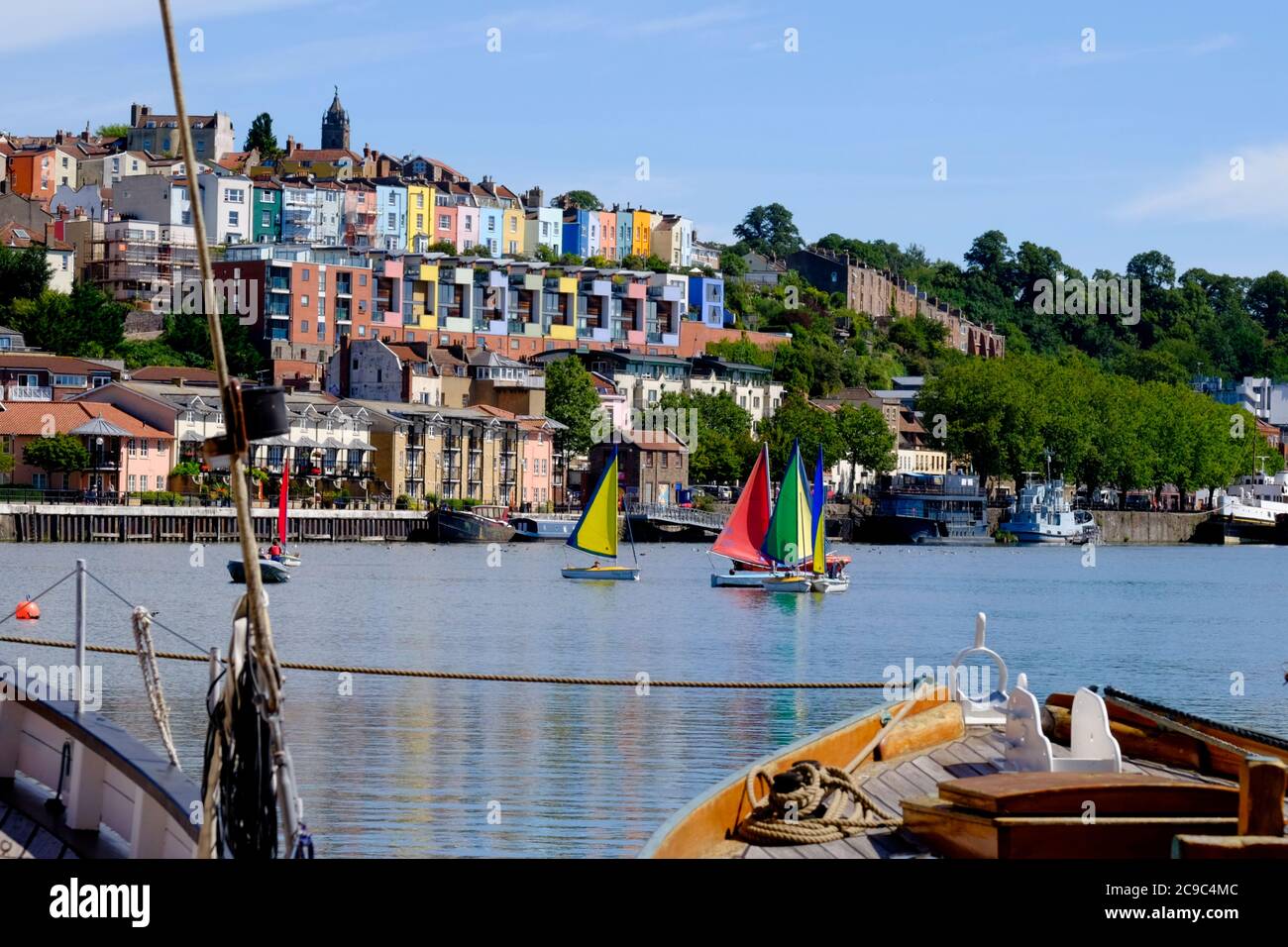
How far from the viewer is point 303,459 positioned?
135 m

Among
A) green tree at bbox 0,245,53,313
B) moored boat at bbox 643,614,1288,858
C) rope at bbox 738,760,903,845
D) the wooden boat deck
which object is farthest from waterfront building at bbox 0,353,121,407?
rope at bbox 738,760,903,845

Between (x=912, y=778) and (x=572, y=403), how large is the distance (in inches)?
5691

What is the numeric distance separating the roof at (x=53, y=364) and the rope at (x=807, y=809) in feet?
415

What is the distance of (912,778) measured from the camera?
16250mm

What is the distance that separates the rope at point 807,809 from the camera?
13133 millimetres

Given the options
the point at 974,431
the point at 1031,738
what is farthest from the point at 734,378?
the point at 1031,738

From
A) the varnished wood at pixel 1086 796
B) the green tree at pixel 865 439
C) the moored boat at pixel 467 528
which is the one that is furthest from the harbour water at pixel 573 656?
the green tree at pixel 865 439

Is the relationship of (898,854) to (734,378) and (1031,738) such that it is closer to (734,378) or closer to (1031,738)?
(1031,738)

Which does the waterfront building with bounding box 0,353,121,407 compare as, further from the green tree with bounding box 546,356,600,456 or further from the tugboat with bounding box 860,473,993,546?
the tugboat with bounding box 860,473,993,546

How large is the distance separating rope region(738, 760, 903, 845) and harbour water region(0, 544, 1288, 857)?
9.20 m

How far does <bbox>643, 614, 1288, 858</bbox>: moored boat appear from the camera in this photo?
39.3 ft

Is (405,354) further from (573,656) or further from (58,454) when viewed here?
(573,656)

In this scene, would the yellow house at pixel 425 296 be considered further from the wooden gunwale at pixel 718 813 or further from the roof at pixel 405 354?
the wooden gunwale at pixel 718 813

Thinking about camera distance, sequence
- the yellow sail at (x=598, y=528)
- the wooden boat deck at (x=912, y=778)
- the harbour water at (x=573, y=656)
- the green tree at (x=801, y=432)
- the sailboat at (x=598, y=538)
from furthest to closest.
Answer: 1. the green tree at (x=801, y=432)
2. the sailboat at (x=598, y=538)
3. the yellow sail at (x=598, y=528)
4. the harbour water at (x=573, y=656)
5. the wooden boat deck at (x=912, y=778)
